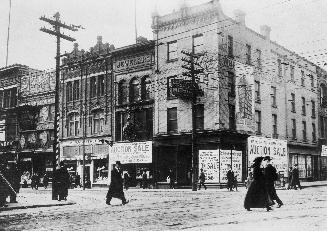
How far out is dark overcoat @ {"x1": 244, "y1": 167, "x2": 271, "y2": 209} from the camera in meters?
13.4

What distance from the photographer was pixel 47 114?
44406 mm

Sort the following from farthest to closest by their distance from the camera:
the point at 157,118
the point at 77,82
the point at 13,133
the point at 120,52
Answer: the point at 13,133
the point at 77,82
the point at 120,52
the point at 157,118

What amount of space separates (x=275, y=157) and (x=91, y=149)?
16.5m

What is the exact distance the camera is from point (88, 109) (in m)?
41.4

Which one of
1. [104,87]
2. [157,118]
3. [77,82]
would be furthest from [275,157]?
[77,82]

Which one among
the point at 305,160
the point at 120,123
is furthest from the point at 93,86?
the point at 305,160

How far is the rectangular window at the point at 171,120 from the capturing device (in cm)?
3609

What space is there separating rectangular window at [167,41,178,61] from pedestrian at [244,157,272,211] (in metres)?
23.8

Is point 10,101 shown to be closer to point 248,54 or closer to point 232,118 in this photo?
point 232,118

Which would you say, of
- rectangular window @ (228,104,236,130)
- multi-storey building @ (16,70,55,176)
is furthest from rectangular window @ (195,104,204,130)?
multi-storey building @ (16,70,55,176)

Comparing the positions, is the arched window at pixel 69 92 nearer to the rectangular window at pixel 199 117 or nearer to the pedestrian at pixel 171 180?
the pedestrian at pixel 171 180

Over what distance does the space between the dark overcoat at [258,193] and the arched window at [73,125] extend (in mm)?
30663

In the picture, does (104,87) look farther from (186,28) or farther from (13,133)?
(13,133)

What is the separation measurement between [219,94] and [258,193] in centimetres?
2073
